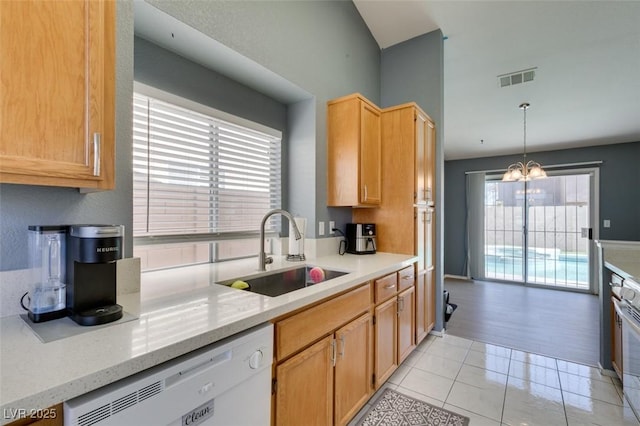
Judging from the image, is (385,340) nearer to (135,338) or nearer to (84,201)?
(135,338)

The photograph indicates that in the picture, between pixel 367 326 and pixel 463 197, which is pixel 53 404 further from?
pixel 463 197

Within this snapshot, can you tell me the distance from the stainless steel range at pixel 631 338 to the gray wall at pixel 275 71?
192cm

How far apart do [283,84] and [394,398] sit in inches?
91.4

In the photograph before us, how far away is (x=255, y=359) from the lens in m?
1.00

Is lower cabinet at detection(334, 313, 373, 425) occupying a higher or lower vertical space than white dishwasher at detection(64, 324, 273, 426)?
lower

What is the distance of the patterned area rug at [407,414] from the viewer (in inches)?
66.7

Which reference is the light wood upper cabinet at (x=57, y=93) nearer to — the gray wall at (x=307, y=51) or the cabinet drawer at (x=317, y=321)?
the gray wall at (x=307, y=51)

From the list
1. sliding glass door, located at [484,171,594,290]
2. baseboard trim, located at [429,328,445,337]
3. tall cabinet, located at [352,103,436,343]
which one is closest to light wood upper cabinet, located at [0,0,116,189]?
tall cabinet, located at [352,103,436,343]

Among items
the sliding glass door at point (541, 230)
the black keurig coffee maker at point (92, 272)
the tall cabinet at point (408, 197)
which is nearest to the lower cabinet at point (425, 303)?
the tall cabinet at point (408, 197)

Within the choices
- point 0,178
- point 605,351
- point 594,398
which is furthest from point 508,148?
point 0,178

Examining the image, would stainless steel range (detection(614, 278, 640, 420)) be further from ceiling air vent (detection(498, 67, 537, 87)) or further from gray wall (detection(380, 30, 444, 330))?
ceiling air vent (detection(498, 67, 537, 87))

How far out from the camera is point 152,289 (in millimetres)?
1308

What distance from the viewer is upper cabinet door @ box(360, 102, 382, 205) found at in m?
2.38

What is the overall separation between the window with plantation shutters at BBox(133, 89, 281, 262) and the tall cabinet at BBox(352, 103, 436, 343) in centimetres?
99
